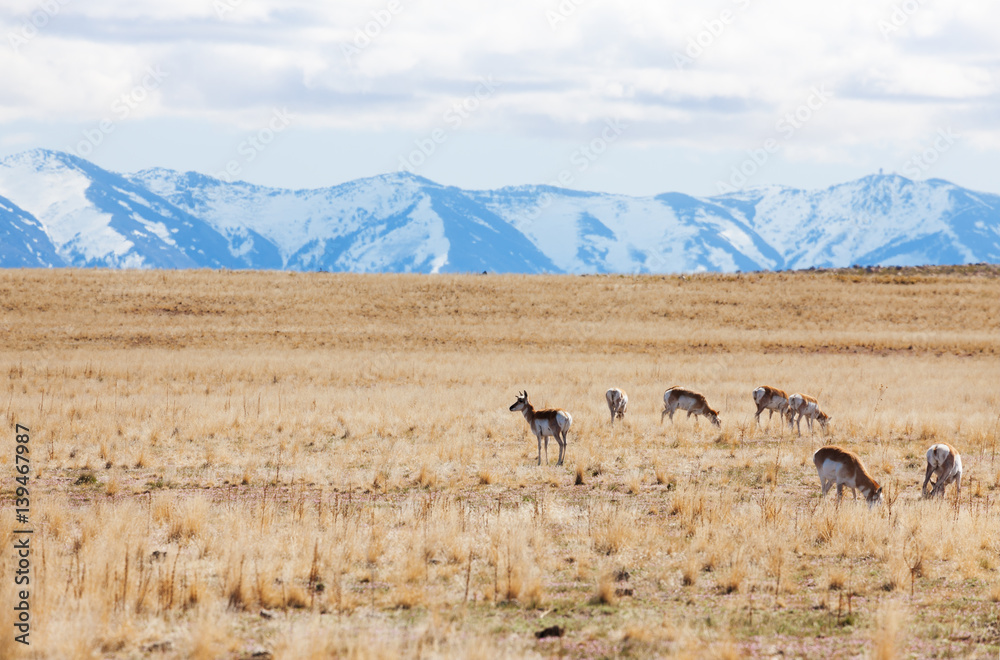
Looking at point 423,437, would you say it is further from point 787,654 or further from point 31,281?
point 31,281

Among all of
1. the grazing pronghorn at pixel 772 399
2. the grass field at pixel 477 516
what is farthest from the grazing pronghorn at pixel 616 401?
the grazing pronghorn at pixel 772 399

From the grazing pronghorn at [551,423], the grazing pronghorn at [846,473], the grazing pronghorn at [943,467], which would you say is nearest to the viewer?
the grazing pronghorn at [846,473]

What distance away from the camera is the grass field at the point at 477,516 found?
8.14m

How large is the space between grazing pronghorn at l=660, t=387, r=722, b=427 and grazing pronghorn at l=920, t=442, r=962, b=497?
9311mm

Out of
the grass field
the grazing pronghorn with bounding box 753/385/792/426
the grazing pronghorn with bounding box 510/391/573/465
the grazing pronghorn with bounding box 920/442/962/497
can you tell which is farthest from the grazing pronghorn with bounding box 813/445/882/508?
the grazing pronghorn with bounding box 753/385/792/426

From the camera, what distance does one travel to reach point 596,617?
8688 millimetres

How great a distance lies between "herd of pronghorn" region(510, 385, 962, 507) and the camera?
13.5 m

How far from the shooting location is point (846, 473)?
1354cm

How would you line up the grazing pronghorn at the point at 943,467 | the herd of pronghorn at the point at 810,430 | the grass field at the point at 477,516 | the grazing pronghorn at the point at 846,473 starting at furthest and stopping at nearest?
the grazing pronghorn at the point at 943,467 < the herd of pronghorn at the point at 810,430 < the grazing pronghorn at the point at 846,473 < the grass field at the point at 477,516

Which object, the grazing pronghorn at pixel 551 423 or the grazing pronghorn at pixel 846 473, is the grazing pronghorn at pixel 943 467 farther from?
the grazing pronghorn at pixel 551 423

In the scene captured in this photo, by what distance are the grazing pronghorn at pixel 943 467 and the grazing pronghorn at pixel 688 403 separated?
9311 millimetres

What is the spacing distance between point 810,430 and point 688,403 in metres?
3.13

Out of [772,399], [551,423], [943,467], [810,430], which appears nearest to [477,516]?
[551,423]

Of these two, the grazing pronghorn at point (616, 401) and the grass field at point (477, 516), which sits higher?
the grazing pronghorn at point (616, 401)
